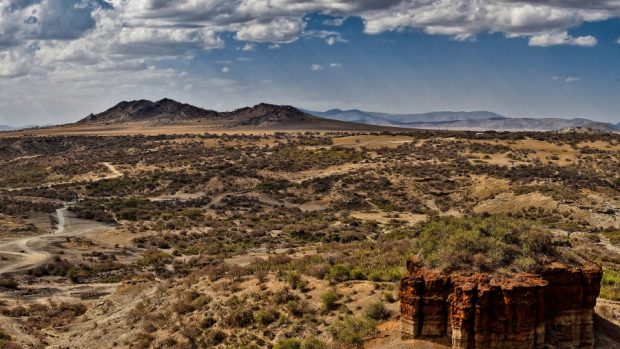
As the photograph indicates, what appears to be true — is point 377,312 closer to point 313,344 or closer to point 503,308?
point 313,344

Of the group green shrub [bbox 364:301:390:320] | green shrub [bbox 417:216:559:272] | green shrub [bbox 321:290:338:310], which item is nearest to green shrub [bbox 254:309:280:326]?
green shrub [bbox 321:290:338:310]

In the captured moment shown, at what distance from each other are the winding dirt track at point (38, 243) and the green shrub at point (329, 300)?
2783 centimetres

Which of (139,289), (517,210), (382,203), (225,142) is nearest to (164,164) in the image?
(225,142)

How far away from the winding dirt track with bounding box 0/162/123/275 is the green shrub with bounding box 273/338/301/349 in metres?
27.8

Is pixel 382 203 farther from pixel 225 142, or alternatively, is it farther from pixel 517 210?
pixel 225 142

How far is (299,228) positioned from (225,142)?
69.1 metres

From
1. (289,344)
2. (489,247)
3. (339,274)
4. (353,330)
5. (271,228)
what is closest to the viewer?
(489,247)

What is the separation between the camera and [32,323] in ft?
101

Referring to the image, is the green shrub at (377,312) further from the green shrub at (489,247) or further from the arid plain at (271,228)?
the green shrub at (489,247)

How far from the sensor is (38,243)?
50.1 m

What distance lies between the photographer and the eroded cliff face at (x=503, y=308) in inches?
647

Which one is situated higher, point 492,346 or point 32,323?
point 492,346

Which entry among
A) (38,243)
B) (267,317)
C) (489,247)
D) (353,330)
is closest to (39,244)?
(38,243)

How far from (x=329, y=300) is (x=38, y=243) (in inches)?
1409
